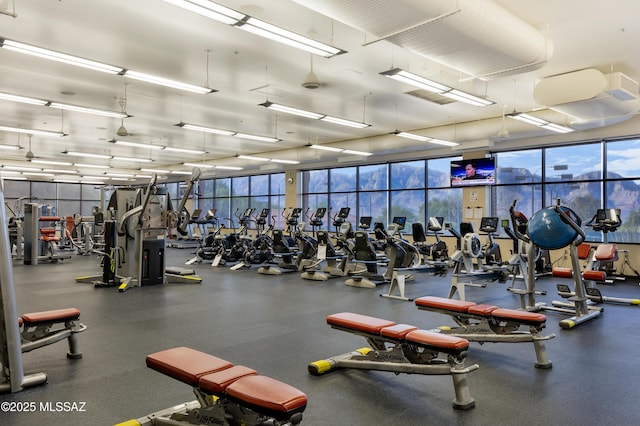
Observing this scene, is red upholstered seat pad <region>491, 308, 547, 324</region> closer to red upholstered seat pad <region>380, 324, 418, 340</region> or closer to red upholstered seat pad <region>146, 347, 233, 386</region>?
red upholstered seat pad <region>380, 324, 418, 340</region>

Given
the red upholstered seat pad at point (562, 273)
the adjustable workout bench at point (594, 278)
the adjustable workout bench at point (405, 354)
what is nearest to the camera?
the adjustable workout bench at point (405, 354)

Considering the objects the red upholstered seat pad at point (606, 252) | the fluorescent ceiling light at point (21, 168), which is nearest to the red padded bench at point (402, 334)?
the red upholstered seat pad at point (606, 252)

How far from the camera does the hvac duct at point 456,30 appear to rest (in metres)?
3.77

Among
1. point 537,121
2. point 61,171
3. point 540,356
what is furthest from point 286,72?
point 61,171

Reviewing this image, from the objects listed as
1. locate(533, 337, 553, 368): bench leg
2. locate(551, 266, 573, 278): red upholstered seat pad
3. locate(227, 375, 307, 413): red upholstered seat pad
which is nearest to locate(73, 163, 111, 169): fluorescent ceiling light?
locate(551, 266, 573, 278): red upholstered seat pad

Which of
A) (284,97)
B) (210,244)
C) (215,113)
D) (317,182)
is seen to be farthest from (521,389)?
(317,182)

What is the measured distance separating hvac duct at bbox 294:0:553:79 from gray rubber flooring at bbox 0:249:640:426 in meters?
3.07

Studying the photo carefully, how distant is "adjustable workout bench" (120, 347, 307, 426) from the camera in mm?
2150

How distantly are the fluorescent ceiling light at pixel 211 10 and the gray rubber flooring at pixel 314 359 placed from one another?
3.18 m

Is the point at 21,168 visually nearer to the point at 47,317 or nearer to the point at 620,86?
the point at 47,317

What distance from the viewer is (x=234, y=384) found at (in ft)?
7.69

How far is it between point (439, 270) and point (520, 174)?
497 cm

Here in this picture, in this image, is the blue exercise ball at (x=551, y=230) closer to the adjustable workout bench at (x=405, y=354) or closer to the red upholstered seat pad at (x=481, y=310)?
the red upholstered seat pad at (x=481, y=310)

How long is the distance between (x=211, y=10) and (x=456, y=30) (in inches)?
90.3
